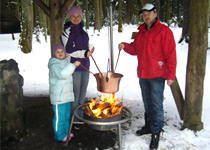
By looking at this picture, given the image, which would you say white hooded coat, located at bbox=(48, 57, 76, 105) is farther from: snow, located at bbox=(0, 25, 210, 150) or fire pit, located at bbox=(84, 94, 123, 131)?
→ snow, located at bbox=(0, 25, 210, 150)

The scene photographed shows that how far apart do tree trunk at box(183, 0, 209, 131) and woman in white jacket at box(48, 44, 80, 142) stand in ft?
6.33

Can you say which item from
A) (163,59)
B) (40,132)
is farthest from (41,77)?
(163,59)

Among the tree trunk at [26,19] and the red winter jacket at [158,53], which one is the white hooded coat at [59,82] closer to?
the red winter jacket at [158,53]

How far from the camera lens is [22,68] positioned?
8.58 metres

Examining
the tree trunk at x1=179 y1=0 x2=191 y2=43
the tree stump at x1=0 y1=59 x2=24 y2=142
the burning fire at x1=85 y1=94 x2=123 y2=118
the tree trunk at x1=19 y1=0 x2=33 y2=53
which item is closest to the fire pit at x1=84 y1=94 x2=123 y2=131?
the burning fire at x1=85 y1=94 x2=123 y2=118

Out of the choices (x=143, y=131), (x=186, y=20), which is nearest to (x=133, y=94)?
(x=143, y=131)

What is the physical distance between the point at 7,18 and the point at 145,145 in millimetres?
2664

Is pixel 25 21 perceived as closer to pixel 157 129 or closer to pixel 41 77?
pixel 41 77

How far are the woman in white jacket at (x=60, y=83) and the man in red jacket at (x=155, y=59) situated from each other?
95 centimetres

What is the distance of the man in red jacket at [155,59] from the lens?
2.83 meters

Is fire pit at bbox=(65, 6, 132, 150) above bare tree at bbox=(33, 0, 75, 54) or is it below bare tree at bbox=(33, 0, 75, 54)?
below

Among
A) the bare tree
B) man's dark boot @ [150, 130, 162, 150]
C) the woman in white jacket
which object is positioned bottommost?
man's dark boot @ [150, 130, 162, 150]

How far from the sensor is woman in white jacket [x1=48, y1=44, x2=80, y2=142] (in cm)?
276

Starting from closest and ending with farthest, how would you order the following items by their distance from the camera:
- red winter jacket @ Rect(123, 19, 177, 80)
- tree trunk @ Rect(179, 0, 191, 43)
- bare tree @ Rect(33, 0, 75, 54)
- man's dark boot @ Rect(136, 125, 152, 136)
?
red winter jacket @ Rect(123, 19, 177, 80), man's dark boot @ Rect(136, 125, 152, 136), bare tree @ Rect(33, 0, 75, 54), tree trunk @ Rect(179, 0, 191, 43)
